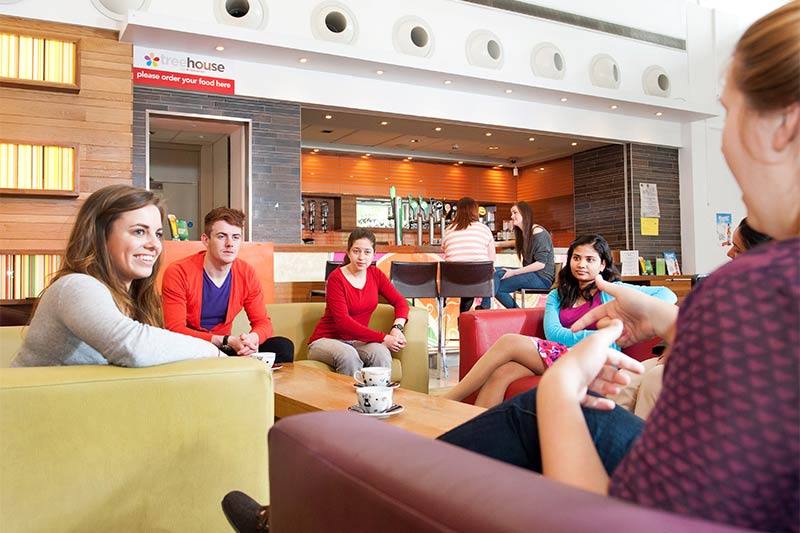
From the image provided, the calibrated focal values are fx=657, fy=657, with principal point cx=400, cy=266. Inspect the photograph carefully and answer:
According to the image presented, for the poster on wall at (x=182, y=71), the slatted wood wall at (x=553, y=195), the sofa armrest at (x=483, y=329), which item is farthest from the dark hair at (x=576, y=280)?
the slatted wood wall at (x=553, y=195)

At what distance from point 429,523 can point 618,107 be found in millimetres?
8905

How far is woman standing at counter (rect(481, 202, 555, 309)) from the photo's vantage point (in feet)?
18.8

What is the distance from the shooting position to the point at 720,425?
513 mm

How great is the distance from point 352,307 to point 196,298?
0.93 m

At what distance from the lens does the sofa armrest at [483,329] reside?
3326 millimetres

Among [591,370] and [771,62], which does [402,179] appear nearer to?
[591,370]

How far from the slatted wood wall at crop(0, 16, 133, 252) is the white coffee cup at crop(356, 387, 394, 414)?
15.0ft

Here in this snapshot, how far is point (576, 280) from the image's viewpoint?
10.9 feet

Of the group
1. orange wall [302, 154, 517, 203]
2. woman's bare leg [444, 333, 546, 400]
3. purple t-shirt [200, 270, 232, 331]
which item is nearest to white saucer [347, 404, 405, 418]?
woman's bare leg [444, 333, 546, 400]

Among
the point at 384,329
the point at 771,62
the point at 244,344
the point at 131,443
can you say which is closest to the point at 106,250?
the point at 131,443

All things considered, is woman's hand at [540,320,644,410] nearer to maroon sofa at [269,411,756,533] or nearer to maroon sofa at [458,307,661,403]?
maroon sofa at [269,411,756,533]

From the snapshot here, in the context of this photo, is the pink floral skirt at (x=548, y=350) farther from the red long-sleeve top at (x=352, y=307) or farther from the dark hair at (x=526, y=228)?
the dark hair at (x=526, y=228)

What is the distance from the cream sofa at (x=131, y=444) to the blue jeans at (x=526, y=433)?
770 mm

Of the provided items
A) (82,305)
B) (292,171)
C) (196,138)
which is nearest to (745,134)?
(82,305)
